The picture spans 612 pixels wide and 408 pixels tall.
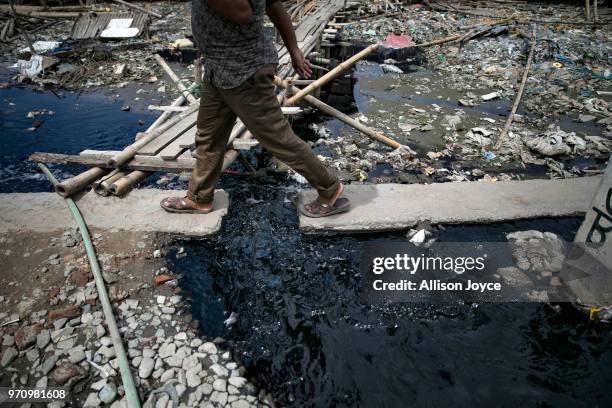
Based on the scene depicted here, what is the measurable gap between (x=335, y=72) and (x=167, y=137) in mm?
1921

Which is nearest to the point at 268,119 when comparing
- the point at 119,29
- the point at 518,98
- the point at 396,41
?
the point at 518,98

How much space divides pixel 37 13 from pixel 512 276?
1531 centimetres

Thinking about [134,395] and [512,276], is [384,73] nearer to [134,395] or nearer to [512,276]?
[512,276]

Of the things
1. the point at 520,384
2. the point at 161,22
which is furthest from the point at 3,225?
the point at 161,22

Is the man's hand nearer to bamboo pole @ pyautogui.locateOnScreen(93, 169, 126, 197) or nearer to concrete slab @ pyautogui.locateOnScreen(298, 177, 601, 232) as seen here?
concrete slab @ pyautogui.locateOnScreen(298, 177, 601, 232)

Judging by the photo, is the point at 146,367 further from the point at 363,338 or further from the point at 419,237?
the point at 419,237

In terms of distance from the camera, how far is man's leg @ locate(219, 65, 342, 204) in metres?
2.37

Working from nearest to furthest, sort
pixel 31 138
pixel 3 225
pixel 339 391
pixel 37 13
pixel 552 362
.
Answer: pixel 339 391 → pixel 552 362 → pixel 3 225 → pixel 31 138 → pixel 37 13

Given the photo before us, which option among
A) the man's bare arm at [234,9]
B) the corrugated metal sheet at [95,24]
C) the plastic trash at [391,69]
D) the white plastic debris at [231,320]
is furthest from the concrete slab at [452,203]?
the corrugated metal sheet at [95,24]

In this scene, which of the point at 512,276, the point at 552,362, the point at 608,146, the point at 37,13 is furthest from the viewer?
the point at 37,13

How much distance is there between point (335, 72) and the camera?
3846mm

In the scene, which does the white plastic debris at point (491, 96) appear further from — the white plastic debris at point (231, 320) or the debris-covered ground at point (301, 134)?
the white plastic debris at point (231, 320)

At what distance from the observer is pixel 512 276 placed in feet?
8.93

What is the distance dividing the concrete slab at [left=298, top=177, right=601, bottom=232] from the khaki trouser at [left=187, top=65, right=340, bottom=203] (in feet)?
1.25
